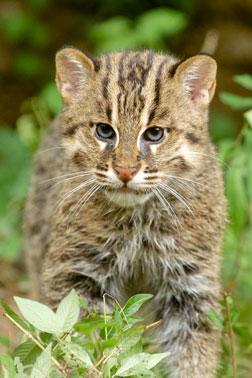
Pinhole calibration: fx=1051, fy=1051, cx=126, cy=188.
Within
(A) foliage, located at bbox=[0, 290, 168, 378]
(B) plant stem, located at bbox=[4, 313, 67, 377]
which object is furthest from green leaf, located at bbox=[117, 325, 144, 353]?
(B) plant stem, located at bbox=[4, 313, 67, 377]

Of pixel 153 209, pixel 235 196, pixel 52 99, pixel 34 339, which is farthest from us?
pixel 52 99

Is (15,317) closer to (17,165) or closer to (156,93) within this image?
(156,93)

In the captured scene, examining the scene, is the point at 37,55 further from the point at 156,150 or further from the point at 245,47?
the point at 156,150

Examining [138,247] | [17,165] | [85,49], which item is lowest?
[138,247]

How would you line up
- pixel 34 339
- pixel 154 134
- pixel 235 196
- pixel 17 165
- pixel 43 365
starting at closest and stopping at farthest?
pixel 43 365 < pixel 34 339 < pixel 154 134 < pixel 235 196 < pixel 17 165

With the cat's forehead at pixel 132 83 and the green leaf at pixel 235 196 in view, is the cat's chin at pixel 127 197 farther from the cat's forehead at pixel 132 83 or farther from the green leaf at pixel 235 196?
the green leaf at pixel 235 196

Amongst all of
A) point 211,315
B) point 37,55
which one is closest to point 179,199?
point 211,315

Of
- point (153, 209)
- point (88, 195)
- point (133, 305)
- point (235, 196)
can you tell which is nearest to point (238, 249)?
point (235, 196)
